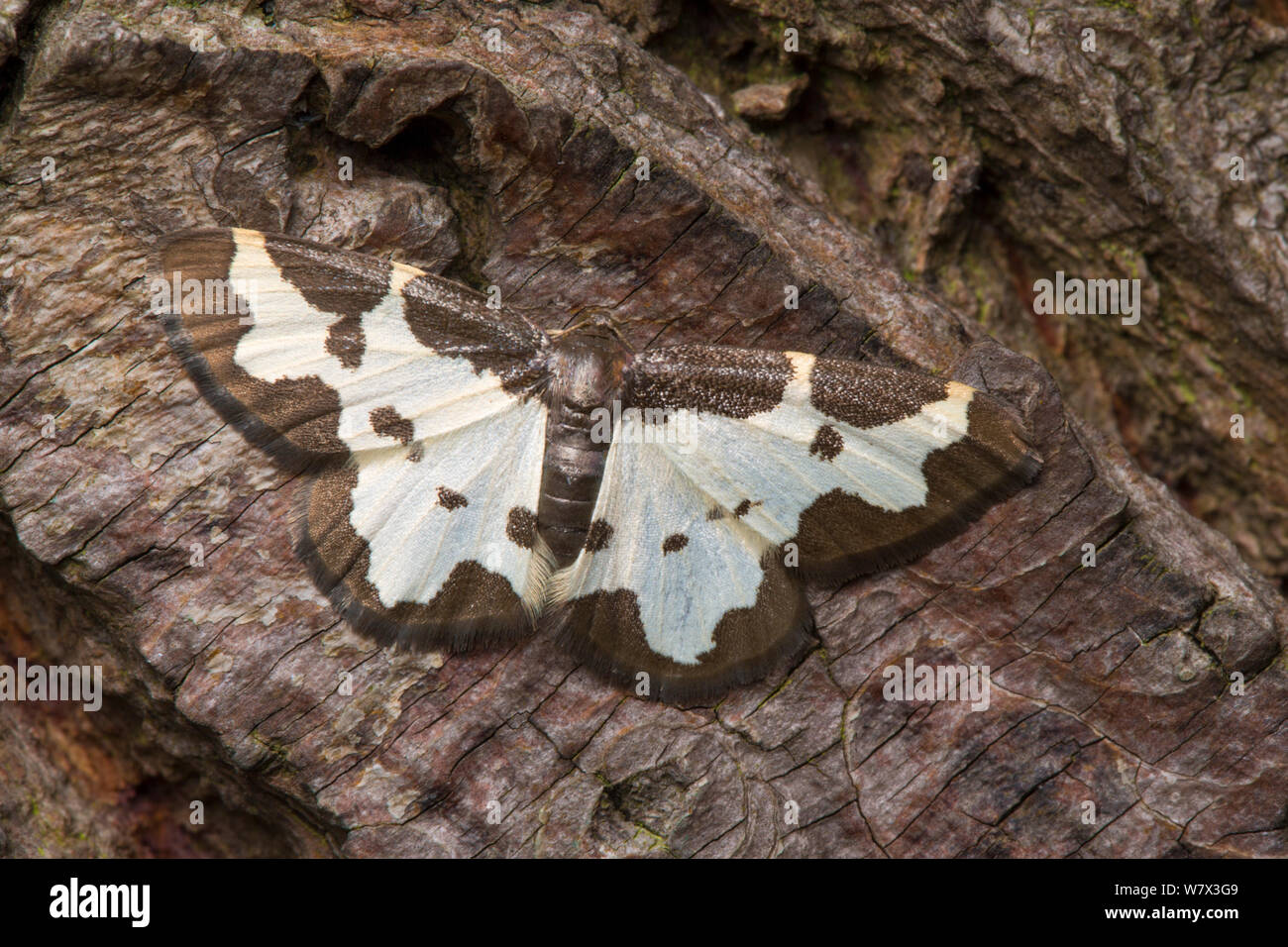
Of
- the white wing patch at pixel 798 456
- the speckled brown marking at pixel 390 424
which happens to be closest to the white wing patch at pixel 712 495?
the white wing patch at pixel 798 456

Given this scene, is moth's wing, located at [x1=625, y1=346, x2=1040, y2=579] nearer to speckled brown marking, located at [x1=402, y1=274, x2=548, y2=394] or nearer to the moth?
the moth

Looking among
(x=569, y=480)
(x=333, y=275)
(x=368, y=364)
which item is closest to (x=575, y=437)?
(x=569, y=480)

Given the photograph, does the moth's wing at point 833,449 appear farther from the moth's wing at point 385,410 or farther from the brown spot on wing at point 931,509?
the moth's wing at point 385,410

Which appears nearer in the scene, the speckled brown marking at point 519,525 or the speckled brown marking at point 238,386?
the speckled brown marking at point 238,386

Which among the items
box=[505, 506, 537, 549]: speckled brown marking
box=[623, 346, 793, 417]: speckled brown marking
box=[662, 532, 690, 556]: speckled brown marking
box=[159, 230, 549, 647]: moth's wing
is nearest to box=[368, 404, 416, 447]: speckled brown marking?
box=[159, 230, 549, 647]: moth's wing

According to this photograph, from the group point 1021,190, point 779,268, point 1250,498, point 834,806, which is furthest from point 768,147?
point 1250,498

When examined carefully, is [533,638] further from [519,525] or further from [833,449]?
[833,449]
